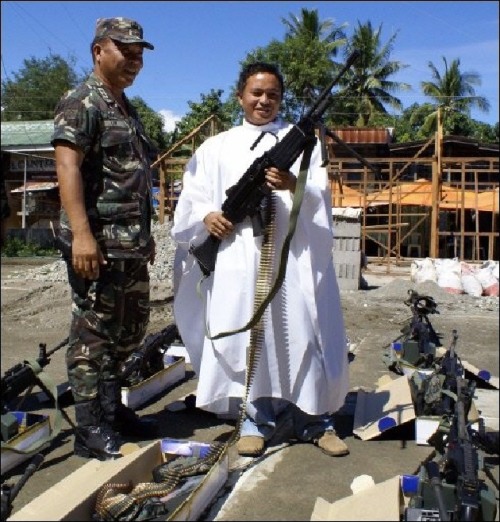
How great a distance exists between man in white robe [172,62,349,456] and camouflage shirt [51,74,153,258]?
31 centimetres

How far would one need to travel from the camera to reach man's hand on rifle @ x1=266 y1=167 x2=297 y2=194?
3.11m

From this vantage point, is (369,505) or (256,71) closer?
(369,505)

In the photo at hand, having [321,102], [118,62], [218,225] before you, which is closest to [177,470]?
[218,225]

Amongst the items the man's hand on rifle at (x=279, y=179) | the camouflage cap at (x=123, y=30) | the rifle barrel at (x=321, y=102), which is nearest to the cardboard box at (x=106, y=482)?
the man's hand on rifle at (x=279, y=179)

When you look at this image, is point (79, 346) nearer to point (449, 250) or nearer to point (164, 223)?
point (164, 223)

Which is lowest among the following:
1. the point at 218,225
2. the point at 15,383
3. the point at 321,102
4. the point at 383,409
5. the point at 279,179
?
the point at 383,409

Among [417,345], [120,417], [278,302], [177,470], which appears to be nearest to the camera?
[177,470]

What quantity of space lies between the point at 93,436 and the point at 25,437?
34cm

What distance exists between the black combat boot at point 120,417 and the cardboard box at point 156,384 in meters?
0.41

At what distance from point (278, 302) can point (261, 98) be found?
0.96 metres

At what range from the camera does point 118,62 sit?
314 cm

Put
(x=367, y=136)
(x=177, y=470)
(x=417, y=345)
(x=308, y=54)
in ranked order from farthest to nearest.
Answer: (x=367, y=136) < (x=308, y=54) < (x=417, y=345) < (x=177, y=470)

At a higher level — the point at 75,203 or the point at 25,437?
the point at 75,203

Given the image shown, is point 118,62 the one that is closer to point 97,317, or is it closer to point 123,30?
point 123,30
